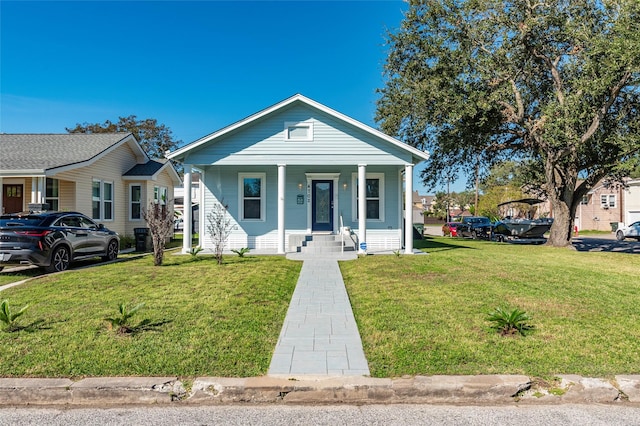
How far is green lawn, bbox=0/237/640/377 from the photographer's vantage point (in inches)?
159

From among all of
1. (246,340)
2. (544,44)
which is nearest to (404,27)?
(544,44)

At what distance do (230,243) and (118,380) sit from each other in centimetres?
1123

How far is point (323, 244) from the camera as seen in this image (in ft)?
45.1

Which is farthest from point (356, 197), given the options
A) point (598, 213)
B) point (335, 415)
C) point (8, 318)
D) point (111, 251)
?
point (598, 213)

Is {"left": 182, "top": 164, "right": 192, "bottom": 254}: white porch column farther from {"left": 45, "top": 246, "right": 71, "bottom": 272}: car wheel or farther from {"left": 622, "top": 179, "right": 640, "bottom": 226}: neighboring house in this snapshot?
{"left": 622, "top": 179, "right": 640, "bottom": 226}: neighboring house

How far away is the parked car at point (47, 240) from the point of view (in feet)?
28.7

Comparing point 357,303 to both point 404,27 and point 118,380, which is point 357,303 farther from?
point 404,27

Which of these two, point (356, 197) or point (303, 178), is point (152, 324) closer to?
point (303, 178)

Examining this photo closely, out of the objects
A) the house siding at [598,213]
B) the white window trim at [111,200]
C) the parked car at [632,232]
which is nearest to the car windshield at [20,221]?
the white window trim at [111,200]

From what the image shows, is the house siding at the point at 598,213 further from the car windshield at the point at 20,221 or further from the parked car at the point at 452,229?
the car windshield at the point at 20,221

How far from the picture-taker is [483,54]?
51.1ft

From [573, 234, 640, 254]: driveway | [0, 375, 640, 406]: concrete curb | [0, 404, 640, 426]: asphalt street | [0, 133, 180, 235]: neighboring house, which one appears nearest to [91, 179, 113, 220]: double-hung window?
[0, 133, 180, 235]: neighboring house

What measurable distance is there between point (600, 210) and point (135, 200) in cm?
4476

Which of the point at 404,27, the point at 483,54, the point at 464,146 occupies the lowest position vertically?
the point at 464,146
